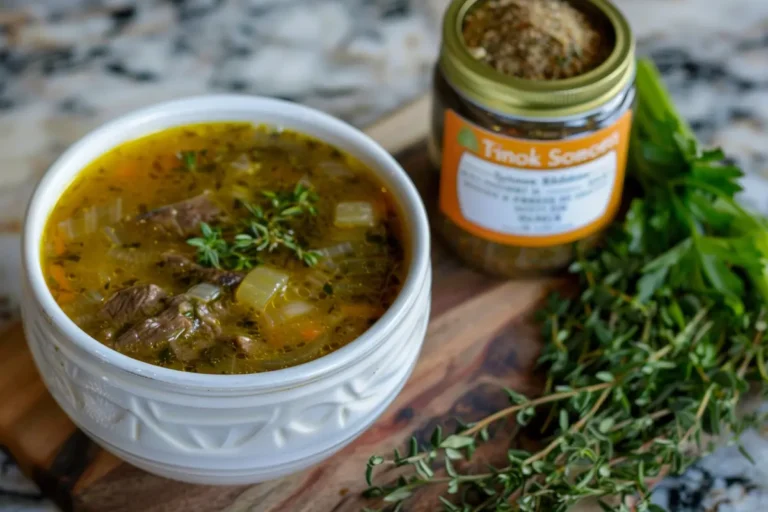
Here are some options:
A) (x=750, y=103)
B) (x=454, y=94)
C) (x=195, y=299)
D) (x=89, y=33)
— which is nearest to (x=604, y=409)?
(x=454, y=94)

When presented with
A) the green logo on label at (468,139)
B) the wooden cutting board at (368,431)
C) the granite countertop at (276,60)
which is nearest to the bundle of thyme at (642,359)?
the wooden cutting board at (368,431)

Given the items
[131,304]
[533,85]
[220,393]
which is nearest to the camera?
[220,393]

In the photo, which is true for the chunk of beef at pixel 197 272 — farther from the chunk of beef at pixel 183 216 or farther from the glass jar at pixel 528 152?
the glass jar at pixel 528 152

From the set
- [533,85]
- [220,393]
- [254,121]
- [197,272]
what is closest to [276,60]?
Answer: [254,121]

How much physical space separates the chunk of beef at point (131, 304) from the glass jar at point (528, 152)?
653mm

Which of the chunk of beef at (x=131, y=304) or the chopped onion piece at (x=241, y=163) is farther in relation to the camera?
the chopped onion piece at (x=241, y=163)

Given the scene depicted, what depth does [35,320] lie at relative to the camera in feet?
4.90

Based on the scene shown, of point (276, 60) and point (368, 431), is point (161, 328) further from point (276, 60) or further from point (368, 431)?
point (276, 60)

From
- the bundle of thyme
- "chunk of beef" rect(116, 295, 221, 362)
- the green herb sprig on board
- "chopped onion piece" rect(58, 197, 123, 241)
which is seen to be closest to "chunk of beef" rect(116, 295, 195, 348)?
"chunk of beef" rect(116, 295, 221, 362)

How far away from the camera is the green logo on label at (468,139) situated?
1.83 meters

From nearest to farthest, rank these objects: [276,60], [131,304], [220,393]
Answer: [220,393] → [131,304] → [276,60]

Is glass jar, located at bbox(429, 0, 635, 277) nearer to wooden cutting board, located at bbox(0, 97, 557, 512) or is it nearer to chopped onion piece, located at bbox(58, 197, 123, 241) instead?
wooden cutting board, located at bbox(0, 97, 557, 512)

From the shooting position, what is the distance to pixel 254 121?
6.03ft

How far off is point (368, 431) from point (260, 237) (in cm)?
41
